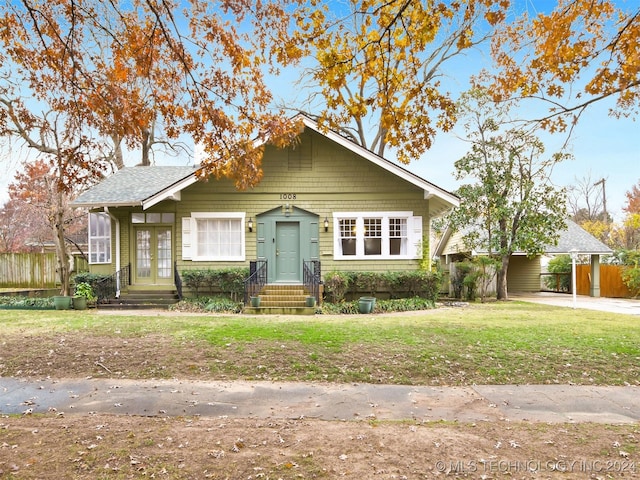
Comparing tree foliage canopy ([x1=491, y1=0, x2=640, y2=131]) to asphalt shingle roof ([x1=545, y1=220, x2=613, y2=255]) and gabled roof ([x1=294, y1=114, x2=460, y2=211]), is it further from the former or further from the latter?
asphalt shingle roof ([x1=545, y1=220, x2=613, y2=255])

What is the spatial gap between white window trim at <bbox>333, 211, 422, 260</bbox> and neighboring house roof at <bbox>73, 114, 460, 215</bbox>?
1.08 m

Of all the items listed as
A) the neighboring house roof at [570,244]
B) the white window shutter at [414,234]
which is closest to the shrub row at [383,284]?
the white window shutter at [414,234]

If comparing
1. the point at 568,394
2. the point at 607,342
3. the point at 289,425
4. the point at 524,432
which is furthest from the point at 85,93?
the point at 607,342

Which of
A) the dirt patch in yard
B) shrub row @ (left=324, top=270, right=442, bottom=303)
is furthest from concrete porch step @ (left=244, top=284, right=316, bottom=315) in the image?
the dirt patch in yard

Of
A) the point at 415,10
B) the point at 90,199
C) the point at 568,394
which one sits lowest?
the point at 568,394

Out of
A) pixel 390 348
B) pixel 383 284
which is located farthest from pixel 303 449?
pixel 383 284

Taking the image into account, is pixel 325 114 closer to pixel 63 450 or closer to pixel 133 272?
pixel 63 450

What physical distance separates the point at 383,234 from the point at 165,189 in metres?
7.59

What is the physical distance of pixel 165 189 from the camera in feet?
49.6

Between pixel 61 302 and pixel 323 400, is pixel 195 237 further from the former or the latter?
pixel 323 400

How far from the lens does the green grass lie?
6.43 metres

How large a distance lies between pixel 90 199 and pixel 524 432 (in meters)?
16.2

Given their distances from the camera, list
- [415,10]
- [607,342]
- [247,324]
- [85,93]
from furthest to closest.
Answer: [247,324], [607,342], [85,93], [415,10]

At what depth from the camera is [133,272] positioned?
1673 centimetres
